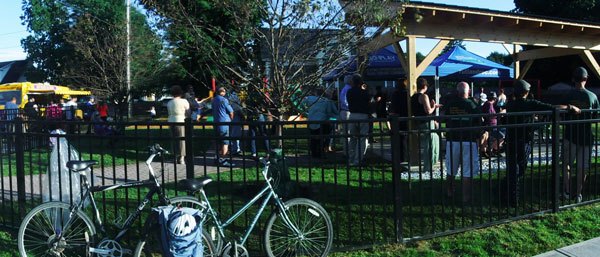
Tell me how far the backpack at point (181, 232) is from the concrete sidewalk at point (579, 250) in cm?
325

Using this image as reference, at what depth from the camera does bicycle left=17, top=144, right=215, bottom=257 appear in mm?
4348

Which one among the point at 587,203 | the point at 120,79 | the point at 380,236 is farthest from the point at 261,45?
the point at 120,79

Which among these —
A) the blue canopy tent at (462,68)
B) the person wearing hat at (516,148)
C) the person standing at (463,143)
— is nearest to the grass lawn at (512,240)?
the person wearing hat at (516,148)

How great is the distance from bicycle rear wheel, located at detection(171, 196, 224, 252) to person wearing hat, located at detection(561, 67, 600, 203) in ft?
14.3

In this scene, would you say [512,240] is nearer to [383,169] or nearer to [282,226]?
[383,169]

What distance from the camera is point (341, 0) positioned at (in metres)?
5.77

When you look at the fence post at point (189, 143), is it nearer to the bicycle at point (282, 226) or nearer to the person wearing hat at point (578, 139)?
the bicycle at point (282, 226)

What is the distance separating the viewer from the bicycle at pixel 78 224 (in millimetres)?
4348

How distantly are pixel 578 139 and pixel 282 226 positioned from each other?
13.8ft

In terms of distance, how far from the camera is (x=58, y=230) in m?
4.63

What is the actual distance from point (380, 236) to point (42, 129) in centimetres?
454

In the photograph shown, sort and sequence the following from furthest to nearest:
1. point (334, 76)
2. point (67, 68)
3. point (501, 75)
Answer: point (67, 68)
point (501, 75)
point (334, 76)

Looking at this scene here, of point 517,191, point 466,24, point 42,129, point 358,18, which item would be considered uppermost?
point 466,24

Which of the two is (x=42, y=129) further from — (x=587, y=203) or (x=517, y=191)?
(x=587, y=203)
